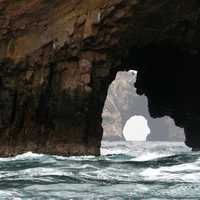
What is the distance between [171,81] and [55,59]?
50.0ft

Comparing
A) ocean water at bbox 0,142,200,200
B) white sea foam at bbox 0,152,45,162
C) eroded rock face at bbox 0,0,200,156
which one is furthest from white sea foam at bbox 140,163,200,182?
eroded rock face at bbox 0,0,200,156

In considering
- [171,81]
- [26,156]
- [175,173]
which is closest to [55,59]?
[26,156]

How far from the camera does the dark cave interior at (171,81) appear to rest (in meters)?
45.8

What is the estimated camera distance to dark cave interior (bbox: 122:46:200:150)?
45.8 metres

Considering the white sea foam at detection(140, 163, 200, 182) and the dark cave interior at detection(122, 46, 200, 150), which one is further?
the dark cave interior at detection(122, 46, 200, 150)

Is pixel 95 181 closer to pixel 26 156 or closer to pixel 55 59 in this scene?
pixel 26 156

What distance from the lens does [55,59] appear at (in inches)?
1428

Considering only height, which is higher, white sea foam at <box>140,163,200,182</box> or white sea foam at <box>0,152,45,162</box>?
white sea foam at <box>0,152,45,162</box>

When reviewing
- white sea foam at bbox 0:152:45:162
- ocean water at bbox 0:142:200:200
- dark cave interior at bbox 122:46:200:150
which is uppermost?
dark cave interior at bbox 122:46:200:150

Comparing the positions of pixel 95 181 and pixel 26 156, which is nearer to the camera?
pixel 95 181

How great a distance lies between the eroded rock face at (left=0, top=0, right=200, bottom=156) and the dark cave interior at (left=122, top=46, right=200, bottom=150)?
831cm

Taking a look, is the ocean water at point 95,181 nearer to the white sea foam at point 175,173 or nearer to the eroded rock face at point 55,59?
the white sea foam at point 175,173

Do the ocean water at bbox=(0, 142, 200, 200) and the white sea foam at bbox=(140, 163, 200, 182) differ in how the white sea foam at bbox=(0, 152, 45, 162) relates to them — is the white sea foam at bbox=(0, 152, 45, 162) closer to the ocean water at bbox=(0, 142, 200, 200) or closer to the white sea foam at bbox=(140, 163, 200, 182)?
the ocean water at bbox=(0, 142, 200, 200)

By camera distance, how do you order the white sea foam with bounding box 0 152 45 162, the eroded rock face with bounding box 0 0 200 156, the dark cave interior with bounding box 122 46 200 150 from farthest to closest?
the dark cave interior with bounding box 122 46 200 150, the eroded rock face with bounding box 0 0 200 156, the white sea foam with bounding box 0 152 45 162
